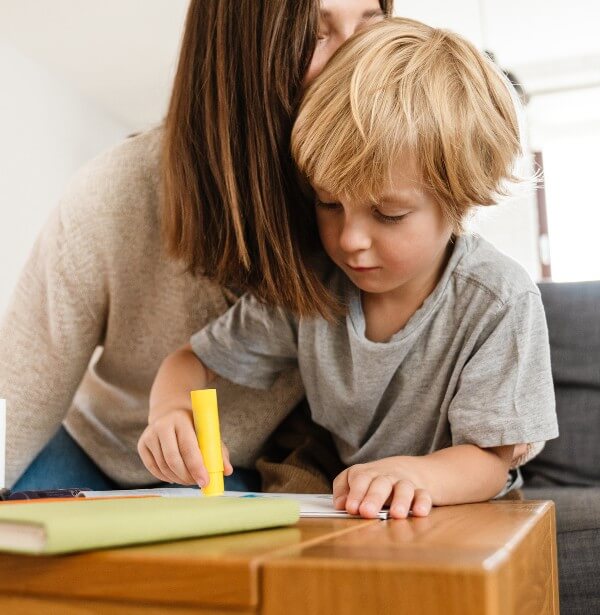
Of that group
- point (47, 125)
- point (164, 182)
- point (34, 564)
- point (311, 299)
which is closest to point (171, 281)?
point (164, 182)

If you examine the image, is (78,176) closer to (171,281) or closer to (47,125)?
(171,281)

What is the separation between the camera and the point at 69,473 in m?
1.20

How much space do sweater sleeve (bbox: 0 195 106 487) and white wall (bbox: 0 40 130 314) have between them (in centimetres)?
322

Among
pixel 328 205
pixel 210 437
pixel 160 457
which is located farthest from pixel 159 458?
pixel 328 205

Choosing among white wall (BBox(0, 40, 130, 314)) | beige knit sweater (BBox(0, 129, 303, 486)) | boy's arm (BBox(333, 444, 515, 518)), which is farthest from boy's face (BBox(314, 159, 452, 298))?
white wall (BBox(0, 40, 130, 314))

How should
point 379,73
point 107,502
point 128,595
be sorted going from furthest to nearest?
point 379,73
point 107,502
point 128,595

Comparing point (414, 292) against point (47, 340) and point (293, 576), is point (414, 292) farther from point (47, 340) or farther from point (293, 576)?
point (293, 576)

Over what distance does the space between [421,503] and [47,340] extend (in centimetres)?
69

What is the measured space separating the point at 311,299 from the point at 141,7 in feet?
10.4

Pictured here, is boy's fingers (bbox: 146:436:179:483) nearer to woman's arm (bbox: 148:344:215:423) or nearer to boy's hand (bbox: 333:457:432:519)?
woman's arm (bbox: 148:344:215:423)

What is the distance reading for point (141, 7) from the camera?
3.74 m

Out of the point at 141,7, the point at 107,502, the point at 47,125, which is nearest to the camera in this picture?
the point at 107,502

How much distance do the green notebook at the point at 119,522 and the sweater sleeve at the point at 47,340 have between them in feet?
2.17

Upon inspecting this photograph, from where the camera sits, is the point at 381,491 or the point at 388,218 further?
the point at 388,218
